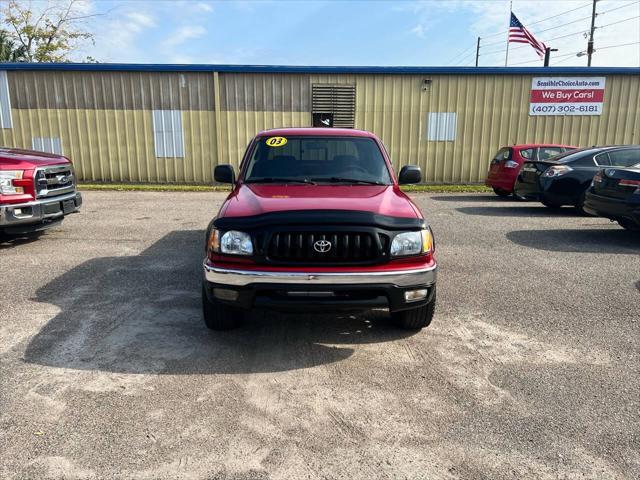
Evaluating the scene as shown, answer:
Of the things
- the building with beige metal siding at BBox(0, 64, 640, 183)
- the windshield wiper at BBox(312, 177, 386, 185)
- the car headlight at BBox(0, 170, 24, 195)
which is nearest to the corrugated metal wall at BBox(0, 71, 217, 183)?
the building with beige metal siding at BBox(0, 64, 640, 183)

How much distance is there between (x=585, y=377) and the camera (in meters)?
3.36

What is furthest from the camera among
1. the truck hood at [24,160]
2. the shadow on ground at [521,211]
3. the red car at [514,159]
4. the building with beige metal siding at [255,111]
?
the building with beige metal siding at [255,111]

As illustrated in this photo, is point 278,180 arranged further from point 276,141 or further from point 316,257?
point 316,257

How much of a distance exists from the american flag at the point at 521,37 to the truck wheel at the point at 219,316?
2144 centimetres

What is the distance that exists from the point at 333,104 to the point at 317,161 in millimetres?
12300

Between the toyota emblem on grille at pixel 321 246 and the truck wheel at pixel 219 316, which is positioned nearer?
the toyota emblem on grille at pixel 321 246

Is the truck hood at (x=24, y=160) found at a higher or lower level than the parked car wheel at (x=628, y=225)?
higher

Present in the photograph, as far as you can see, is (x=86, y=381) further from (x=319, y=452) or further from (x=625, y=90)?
(x=625, y=90)

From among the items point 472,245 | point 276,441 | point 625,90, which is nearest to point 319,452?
point 276,441

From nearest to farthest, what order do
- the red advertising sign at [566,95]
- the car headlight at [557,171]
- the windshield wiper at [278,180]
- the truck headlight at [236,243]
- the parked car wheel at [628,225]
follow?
the truck headlight at [236,243]
the windshield wiper at [278,180]
the parked car wheel at [628,225]
the car headlight at [557,171]
the red advertising sign at [566,95]

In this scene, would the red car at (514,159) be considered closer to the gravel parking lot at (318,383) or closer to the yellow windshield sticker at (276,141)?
the gravel parking lot at (318,383)

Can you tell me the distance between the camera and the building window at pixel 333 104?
16.4m

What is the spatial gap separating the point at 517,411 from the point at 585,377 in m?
0.79

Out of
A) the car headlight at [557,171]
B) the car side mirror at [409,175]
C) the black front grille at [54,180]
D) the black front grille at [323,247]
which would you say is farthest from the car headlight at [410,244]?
the car headlight at [557,171]
